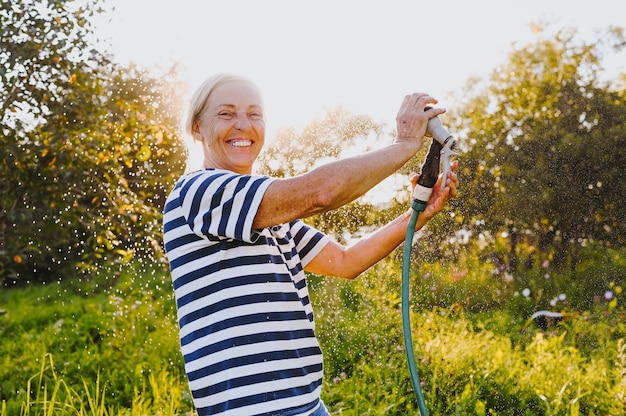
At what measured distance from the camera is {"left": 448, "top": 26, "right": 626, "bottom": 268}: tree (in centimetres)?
516

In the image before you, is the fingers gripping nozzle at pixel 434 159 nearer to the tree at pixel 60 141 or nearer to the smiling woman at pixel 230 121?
the smiling woman at pixel 230 121

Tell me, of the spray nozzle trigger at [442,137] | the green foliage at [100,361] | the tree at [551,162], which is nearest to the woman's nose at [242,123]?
the spray nozzle trigger at [442,137]

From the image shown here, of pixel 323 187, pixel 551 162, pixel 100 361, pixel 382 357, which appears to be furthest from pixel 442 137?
pixel 551 162

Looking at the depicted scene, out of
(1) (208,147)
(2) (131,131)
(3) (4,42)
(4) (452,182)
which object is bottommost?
(4) (452,182)

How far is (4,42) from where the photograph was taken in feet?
11.6

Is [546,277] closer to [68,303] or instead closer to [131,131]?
[131,131]

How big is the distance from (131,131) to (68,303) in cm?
323

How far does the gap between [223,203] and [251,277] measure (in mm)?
156

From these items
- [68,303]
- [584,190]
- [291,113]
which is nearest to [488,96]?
[584,190]

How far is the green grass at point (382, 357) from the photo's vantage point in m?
2.99

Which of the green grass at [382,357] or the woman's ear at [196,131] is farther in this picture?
the green grass at [382,357]

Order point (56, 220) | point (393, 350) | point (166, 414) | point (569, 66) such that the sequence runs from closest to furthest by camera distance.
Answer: point (166, 414)
point (393, 350)
point (56, 220)
point (569, 66)

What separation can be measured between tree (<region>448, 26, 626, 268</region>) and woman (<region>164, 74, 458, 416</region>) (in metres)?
3.85

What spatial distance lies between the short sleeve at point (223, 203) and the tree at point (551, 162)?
13.1 ft
